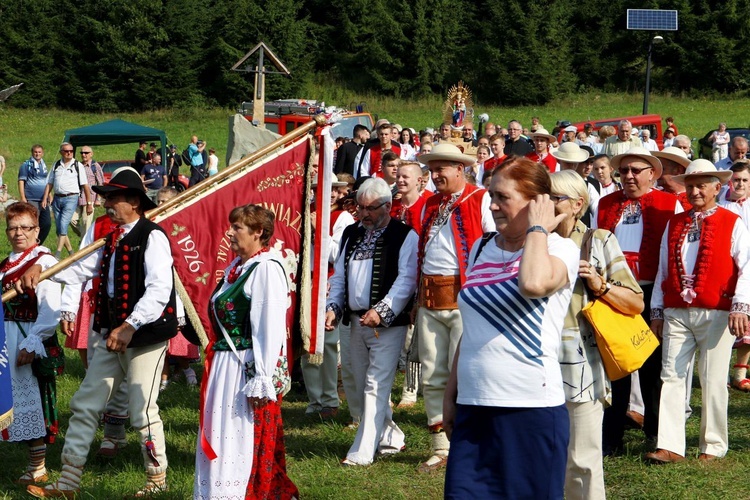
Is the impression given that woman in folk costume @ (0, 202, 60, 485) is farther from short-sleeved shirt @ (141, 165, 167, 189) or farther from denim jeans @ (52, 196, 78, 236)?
short-sleeved shirt @ (141, 165, 167, 189)

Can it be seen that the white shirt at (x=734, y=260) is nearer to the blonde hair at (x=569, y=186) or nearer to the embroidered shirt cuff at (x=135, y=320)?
the blonde hair at (x=569, y=186)

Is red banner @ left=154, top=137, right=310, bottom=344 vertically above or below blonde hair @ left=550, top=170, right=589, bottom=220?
below

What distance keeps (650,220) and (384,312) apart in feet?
6.66

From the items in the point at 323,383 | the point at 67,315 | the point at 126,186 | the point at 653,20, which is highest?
the point at 653,20

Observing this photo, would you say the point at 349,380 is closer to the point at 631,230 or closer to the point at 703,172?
the point at 631,230

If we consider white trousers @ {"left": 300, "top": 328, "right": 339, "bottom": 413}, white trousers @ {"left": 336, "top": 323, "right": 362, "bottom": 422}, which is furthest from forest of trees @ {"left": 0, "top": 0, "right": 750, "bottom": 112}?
white trousers @ {"left": 336, "top": 323, "right": 362, "bottom": 422}

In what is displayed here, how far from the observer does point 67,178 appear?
16.9 meters

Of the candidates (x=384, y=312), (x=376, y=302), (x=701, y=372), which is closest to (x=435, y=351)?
(x=384, y=312)

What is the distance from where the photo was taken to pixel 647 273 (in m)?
7.25

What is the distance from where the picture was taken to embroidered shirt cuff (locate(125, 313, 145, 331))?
239 inches

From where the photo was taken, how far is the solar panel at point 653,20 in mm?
40875

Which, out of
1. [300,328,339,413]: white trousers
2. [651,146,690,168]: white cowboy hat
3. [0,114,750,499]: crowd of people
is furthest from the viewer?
[300,328,339,413]: white trousers

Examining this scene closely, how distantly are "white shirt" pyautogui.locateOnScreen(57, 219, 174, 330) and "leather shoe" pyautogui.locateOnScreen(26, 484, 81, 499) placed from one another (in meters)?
1.17

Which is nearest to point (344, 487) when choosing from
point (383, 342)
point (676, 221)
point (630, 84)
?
point (383, 342)
